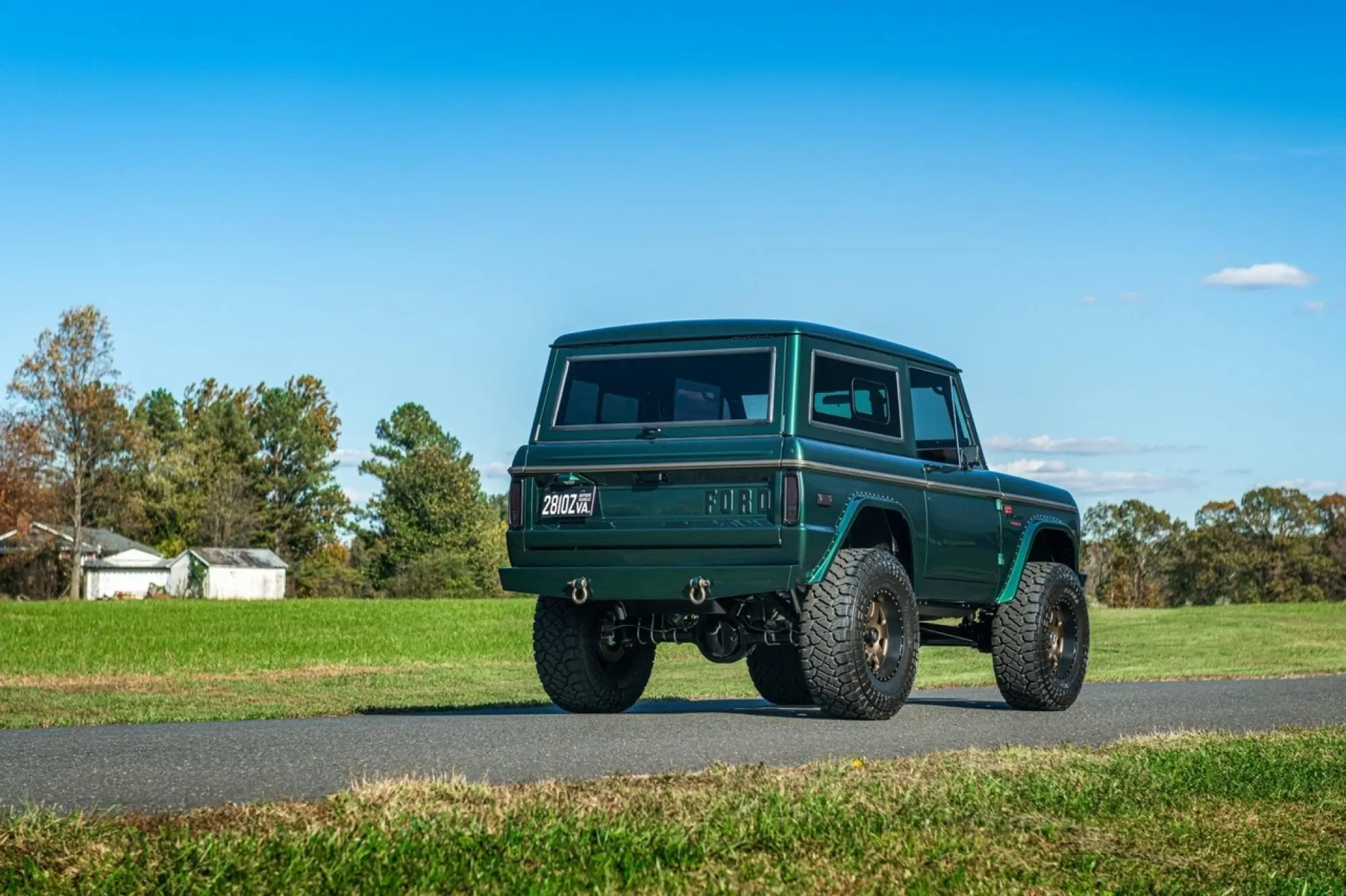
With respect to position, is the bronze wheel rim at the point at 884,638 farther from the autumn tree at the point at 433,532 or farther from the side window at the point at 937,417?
the autumn tree at the point at 433,532

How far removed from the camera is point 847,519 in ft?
33.5

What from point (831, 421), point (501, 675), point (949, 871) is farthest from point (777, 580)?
point (501, 675)

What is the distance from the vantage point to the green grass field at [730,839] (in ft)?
15.8

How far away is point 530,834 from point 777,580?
4611 millimetres

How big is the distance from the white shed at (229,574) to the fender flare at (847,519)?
84963 mm

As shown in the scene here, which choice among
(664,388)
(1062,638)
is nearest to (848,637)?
(664,388)

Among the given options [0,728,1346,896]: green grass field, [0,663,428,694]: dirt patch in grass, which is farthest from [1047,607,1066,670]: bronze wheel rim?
[0,663,428,694]: dirt patch in grass

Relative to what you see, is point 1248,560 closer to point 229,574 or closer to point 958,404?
point 229,574

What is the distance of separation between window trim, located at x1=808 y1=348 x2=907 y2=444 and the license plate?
1453 millimetres

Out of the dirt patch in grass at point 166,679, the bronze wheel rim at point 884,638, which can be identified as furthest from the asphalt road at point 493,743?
the dirt patch in grass at point 166,679

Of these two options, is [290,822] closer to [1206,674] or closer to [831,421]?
[831,421]

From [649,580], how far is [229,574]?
90717 mm

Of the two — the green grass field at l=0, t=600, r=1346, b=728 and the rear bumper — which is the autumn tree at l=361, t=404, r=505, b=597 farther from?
the rear bumper

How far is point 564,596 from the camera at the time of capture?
1042 cm
